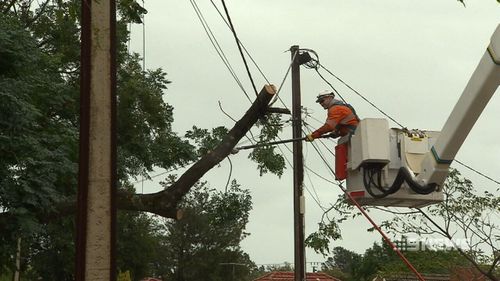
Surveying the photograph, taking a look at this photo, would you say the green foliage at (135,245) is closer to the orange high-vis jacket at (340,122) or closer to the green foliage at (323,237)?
the green foliage at (323,237)

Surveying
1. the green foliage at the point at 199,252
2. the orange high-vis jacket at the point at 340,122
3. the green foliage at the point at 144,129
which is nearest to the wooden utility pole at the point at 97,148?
the orange high-vis jacket at the point at 340,122

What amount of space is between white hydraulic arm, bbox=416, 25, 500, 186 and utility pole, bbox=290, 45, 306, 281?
706 cm

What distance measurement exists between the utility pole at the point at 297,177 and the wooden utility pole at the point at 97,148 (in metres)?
9.54

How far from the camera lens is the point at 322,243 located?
18.1m

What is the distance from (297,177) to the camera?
17.0 metres

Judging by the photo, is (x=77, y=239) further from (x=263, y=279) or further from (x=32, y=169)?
(x=263, y=279)

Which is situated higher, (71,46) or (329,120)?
(71,46)

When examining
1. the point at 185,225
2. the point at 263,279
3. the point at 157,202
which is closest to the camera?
the point at 157,202

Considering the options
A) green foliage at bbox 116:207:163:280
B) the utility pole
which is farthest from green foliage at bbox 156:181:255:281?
the utility pole

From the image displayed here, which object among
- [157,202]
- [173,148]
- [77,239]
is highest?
[173,148]

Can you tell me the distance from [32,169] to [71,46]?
32.3 ft

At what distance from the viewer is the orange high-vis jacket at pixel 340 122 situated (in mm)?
10484

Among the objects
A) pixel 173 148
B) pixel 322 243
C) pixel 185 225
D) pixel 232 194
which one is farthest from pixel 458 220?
pixel 185 225

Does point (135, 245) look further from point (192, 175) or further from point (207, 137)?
point (192, 175)
